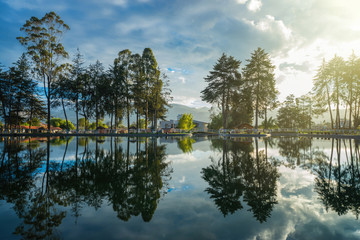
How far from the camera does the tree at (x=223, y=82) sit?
42.0 meters

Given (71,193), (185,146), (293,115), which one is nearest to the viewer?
(71,193)

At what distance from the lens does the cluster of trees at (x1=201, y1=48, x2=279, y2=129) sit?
139ft

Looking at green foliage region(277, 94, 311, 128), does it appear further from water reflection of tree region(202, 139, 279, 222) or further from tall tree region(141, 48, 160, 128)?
water reflection of tree region(202, 139, 279, 222)

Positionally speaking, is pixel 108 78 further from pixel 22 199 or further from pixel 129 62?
pixel 22 199

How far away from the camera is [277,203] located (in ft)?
13.9

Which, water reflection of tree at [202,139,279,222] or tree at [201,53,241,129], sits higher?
tree at [201,53,241,129]

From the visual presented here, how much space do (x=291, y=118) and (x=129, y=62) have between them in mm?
60922

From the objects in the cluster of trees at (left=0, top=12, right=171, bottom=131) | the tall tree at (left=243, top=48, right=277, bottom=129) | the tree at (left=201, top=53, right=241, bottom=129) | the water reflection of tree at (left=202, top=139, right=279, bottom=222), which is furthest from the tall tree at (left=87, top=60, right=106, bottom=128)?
the water reflection of tree at (left=202, top=139, right=279, bottom=222)

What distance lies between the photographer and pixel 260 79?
42719 mm

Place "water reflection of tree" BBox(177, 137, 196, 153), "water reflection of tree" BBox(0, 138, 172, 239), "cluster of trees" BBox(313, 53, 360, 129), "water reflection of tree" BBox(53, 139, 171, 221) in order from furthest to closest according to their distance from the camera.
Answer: "cluster of trees" BBox(313, 53, 360, 129)
"water reflection of tree" BBox(177, 137, 196, 153)
"water reflection of tree" BBox(53, 139, 171, 221)
"water reflection of tree" BBox(0, 138, 172, 239)

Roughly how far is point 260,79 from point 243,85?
12.7ft

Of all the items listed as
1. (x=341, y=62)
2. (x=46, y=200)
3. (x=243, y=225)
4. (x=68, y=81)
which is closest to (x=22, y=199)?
(x=46, y=200)

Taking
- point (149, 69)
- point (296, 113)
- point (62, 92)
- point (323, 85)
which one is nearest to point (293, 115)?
point (296, 113)

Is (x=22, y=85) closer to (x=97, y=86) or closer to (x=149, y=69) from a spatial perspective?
→ (x=97, y=86)
